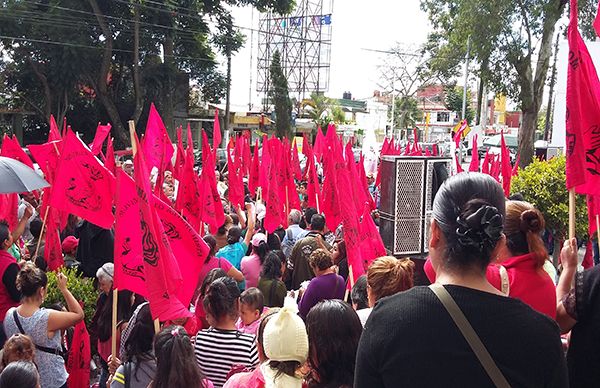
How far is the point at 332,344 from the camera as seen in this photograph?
279 centimetres

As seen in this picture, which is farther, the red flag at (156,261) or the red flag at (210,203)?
the red flag at (210,203)

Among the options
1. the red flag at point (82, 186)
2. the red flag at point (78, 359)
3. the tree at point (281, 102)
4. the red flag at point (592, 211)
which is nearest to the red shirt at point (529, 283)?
the red flag at point (592, 211)

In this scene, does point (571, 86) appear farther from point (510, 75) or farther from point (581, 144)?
point (510, 75)

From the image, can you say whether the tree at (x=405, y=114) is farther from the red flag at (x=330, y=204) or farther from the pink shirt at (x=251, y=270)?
the pink shirt at (x=251, y=270)

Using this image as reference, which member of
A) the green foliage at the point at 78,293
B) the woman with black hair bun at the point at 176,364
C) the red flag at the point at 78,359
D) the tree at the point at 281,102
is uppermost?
the tree at the point at 281,102

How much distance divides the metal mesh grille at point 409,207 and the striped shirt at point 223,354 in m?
3.48

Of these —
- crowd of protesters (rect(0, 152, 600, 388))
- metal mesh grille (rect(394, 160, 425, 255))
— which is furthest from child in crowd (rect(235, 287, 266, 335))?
metal mesh grille (rect(394, 160, 425, 255))

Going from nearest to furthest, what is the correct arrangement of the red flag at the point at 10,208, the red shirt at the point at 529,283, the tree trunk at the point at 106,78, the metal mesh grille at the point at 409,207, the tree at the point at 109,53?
the red shirt at the point at 529,283, the metal mesh grille at the point at 409,207, the red flag at the point at 10,208, the tree at the point at 109,53, the tree trunk at the point at 106,78

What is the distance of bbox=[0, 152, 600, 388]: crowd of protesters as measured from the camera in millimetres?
1733

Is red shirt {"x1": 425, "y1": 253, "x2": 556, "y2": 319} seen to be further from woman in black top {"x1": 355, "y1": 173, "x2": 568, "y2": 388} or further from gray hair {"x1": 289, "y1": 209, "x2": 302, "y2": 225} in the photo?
gray hair {"x1": 289, "y1": 209, "x2": 302, "y2": 225}

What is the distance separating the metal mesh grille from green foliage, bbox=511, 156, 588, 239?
294cm

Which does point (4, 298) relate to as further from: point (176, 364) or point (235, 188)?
point (235, 188)

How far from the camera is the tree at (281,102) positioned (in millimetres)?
41688

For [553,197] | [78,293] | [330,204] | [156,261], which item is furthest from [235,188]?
[156,261]
